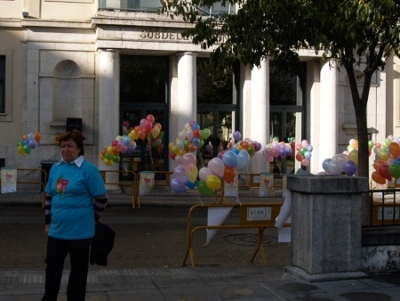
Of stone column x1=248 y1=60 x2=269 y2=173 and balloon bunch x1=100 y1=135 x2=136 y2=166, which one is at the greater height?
stone column x1=248 y1=60 x2=269 y2=173

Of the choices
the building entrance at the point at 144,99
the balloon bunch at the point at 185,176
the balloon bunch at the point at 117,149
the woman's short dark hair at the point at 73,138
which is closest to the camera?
the woman's short dark hair at the point at 73,138

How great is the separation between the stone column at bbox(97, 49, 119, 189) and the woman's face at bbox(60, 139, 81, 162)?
16760mm

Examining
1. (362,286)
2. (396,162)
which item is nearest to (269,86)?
(396,162)

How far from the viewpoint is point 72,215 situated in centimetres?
597

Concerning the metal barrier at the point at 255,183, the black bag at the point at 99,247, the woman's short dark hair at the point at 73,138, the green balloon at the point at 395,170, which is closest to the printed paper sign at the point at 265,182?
the metal barrier at the point at 255,183

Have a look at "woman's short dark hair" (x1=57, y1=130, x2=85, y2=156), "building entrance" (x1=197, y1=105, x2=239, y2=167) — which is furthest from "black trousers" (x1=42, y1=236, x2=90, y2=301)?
"building entrance" (x1=197, y1=105, x2=239, y2=167)

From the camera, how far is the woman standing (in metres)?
5.98

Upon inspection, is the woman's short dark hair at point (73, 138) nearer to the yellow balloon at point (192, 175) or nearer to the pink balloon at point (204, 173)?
the pink balloon at point (204, 173)

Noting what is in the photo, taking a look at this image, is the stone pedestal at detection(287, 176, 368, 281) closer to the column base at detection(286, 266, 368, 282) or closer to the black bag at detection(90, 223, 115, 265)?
the column base at detection(286, 266, 368, 282)

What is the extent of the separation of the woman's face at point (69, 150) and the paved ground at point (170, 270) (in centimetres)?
175

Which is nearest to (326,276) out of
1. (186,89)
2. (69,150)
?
(69,150)

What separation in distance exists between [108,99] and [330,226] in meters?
16.3

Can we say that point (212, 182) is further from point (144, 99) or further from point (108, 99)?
point (144, 99)

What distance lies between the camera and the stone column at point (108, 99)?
75.0 ft
